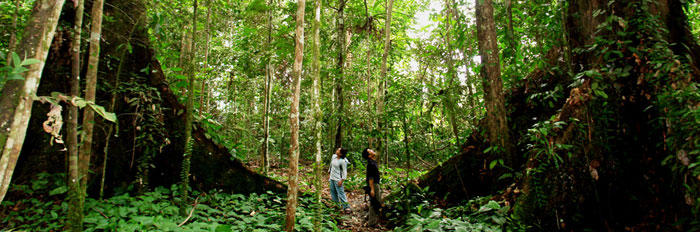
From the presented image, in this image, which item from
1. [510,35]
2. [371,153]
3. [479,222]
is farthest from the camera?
[371,153]

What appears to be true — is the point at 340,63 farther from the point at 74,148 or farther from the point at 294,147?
the point at 74,148

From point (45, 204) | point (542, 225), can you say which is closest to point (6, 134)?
point (45, 204)

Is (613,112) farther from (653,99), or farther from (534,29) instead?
(534,29)

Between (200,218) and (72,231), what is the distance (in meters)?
1.63

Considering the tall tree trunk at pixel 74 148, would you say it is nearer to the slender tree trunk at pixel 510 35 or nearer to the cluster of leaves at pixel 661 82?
the cluster of leaves at pixel 661 82

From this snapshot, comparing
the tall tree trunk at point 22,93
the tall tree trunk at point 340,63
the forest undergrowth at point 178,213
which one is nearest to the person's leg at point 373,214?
the forest undergrowth at point 178,213

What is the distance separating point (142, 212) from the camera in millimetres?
4328

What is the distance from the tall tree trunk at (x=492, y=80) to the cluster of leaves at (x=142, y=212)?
9.92ft

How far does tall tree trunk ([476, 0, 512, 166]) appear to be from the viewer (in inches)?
201

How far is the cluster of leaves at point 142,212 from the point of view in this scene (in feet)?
12.4

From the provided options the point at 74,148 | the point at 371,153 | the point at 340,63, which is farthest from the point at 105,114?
the point at 340,63

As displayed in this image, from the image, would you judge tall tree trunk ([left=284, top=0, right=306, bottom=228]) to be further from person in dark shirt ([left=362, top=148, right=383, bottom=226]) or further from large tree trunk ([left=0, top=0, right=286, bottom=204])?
person in dark shirt ([left=362, top=148, right=383, bottom=226])

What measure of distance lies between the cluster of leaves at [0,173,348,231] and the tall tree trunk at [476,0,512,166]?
3.02 metres

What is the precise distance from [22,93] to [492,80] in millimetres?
5146
